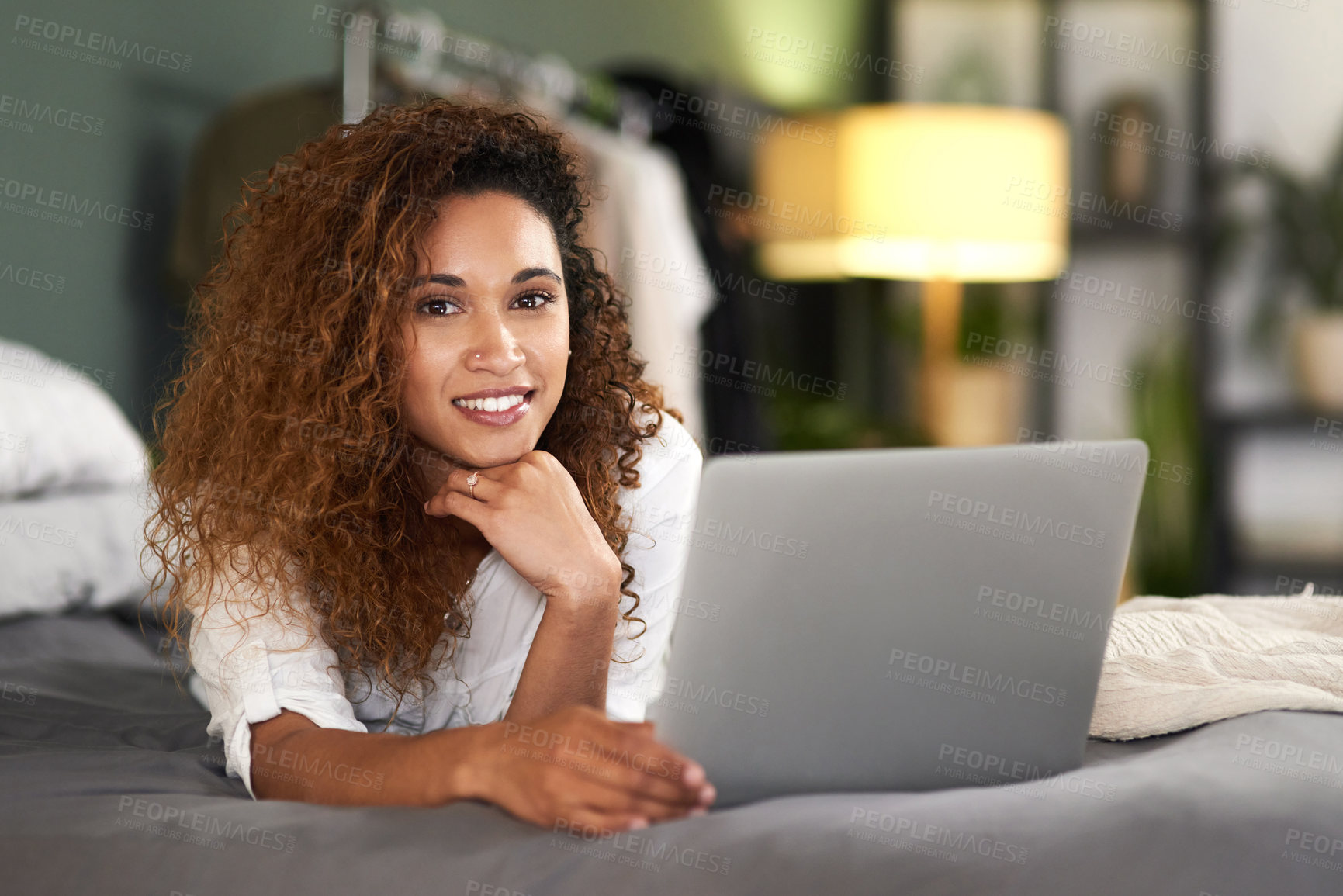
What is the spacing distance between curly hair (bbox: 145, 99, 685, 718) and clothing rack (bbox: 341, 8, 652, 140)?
35.3 inches

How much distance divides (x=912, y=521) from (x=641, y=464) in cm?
52

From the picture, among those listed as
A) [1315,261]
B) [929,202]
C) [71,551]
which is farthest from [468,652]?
[1315,261]

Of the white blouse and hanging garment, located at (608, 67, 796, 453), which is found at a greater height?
hanging garment, located at (608, 67, 796, 453)

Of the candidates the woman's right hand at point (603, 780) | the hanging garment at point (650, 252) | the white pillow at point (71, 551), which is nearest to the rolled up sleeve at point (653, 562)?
the woman's right hand at point (603, 780)

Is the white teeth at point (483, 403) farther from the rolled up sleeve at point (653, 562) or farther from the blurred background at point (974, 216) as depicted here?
the blurred background at point (974, 216)

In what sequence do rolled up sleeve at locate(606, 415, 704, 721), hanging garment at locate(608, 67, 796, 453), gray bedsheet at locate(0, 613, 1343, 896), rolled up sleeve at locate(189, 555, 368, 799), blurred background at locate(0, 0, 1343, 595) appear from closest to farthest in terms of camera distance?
gray bedsheet at locate(0, 613, 1343, 896) < rolled up sleeve at locate(189, 555, 368, 799) < rolled up sleeve at locate(606, 415, 704, 721) < blurred background at locate(0, 0, 1343, 595) < hanging garment at locate(608, 67, 796, 453)

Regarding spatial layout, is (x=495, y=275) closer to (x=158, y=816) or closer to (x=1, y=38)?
(x=158, y=816)

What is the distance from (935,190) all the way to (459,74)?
4.35 feet

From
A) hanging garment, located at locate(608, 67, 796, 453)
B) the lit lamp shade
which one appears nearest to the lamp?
the lit lamp shade

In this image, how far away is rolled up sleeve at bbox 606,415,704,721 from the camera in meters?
1.19

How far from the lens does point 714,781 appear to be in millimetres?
764

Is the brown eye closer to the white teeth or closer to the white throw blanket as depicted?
the white teeth

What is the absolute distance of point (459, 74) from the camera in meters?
2.53

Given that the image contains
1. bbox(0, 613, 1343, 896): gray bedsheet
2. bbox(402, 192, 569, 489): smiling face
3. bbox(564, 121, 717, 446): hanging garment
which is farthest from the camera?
bbox(564, 121, 717, 446): hanging garment
